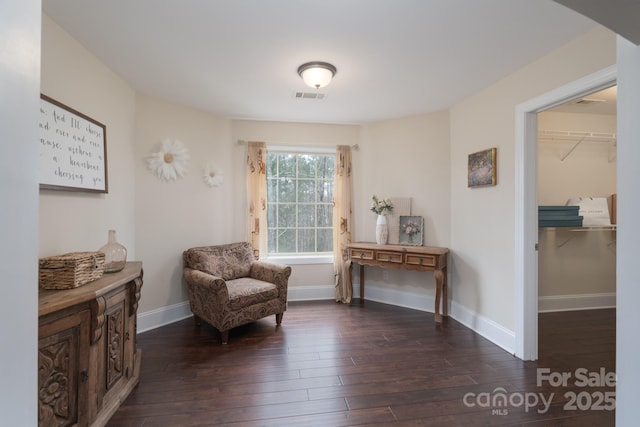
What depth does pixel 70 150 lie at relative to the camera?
2.12 m

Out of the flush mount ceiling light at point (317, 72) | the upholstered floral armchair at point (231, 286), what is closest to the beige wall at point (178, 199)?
the upholstered floral armchair at point (231, 286)

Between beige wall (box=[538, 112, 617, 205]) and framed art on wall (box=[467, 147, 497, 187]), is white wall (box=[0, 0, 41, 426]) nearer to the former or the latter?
framed art on wall (box=[467, 147, 497, 187])

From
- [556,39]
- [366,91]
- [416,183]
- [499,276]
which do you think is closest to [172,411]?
[499,276]

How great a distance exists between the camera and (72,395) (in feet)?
5.04

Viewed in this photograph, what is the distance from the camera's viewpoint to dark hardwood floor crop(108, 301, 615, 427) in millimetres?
1845

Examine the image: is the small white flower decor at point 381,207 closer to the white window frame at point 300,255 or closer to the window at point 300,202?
the window at point 300,202

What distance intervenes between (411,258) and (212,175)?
2664 mm

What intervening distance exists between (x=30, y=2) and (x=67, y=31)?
1.86 metres

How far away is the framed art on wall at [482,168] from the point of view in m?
2.88

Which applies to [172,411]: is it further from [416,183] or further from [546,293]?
[546,293]

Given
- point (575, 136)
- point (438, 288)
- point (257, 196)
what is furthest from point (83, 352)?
point (575, 136)

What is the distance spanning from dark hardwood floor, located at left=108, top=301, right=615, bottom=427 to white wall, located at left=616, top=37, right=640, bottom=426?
3.71 ft

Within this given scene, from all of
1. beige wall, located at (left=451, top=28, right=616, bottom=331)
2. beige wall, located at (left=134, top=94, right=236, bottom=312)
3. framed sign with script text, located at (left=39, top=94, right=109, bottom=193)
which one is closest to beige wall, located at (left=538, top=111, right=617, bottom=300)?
beige wall, located at (left=451, top=28, right=616, bottom=331)

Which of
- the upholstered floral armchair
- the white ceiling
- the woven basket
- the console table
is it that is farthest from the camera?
the console table
